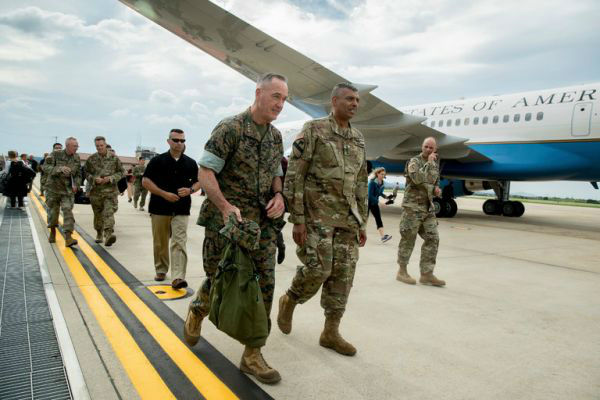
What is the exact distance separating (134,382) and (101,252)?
4568mm

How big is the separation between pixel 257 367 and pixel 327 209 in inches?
50.5

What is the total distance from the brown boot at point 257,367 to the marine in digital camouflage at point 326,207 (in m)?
0.74

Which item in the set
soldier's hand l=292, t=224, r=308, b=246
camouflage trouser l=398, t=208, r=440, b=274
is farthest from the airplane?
soldier's hand l=292, t=224, r=308, b=246

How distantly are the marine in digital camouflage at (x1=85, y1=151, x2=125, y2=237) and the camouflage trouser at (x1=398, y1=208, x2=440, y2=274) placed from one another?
5019mm

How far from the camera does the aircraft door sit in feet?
36.6

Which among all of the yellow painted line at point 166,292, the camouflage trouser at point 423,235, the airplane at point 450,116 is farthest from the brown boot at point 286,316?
the airplane at point 450,116

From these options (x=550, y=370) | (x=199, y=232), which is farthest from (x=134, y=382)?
(x=199, y=232)

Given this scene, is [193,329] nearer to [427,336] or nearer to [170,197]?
[427,336]

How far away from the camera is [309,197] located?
3.30 metres

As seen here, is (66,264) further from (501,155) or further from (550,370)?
(501,155)

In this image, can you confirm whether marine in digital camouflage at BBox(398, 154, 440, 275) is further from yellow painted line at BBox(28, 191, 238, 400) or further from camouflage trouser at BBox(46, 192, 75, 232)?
camouflage trouser at BBox(46, 192, 75, 232)

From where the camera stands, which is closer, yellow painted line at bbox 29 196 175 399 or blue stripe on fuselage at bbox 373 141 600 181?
yellow painted line at bbox 29 196 175 399

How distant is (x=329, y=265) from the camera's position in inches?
124

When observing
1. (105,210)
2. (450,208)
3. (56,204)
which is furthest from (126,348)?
(450,208)
